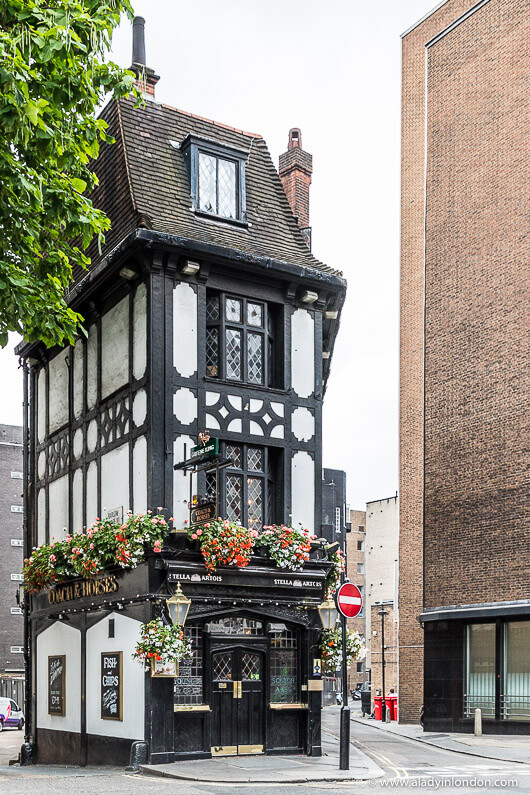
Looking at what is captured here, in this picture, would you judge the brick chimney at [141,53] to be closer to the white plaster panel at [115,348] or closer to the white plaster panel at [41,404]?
the white plaster panel at [115,348]

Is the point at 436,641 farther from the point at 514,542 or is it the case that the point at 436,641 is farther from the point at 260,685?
the point at 260,685

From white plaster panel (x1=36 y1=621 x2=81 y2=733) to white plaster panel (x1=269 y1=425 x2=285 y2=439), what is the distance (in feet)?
18.9

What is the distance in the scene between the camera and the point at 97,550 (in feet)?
63.4

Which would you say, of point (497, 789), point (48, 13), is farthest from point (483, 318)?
point (48, 13)

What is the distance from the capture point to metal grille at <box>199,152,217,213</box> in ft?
70.6

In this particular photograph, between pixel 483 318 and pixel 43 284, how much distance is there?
18166mm

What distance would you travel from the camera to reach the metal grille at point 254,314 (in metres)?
20.6

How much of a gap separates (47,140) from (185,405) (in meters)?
7.68

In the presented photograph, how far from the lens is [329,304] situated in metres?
22.4

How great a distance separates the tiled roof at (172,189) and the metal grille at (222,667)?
7607 mm

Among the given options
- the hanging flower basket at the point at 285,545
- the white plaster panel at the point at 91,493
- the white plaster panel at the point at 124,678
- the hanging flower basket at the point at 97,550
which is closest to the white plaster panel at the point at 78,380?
the white plaster panel at the point at 91,493

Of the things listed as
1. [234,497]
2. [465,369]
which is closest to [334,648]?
[234,497]

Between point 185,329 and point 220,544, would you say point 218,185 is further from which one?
point 220,544

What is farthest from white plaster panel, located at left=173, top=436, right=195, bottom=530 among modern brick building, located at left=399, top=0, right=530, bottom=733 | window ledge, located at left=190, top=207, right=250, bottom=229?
modern brick building, located at left=399, top=0, right=530, bottom=733
